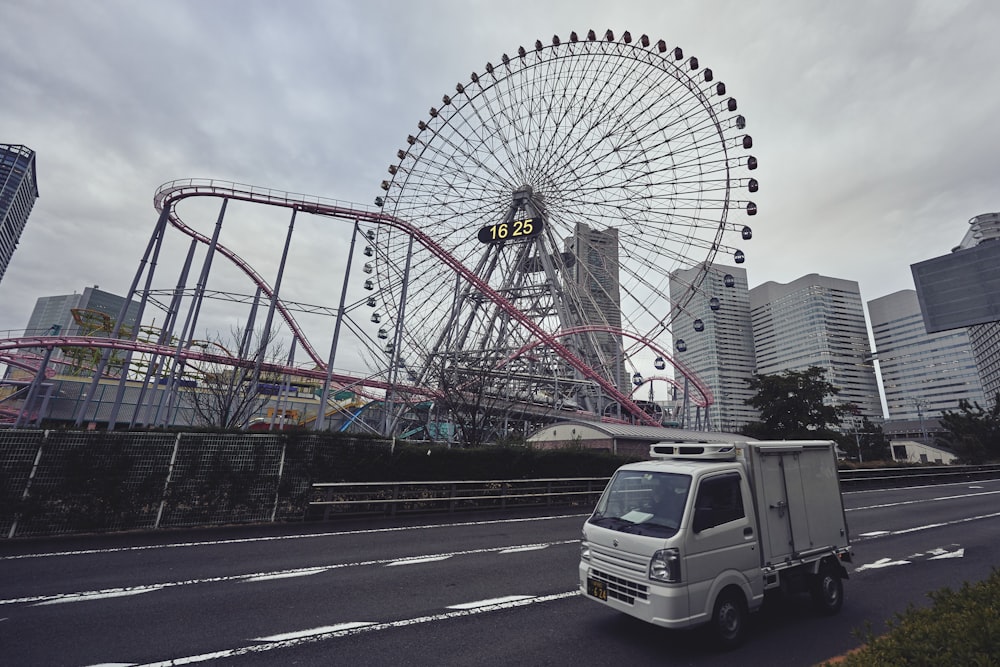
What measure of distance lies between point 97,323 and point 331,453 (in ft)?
223

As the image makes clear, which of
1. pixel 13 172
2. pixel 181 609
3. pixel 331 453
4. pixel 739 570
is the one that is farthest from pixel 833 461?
pixel 13 172

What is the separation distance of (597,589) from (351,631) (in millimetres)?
3011

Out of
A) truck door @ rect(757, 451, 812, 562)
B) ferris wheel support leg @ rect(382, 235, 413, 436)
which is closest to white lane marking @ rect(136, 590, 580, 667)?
truck door @ rect(757, 451, 812, 562)

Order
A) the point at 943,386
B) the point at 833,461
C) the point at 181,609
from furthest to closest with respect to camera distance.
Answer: the point at 943,386 < the point at 833,461 < the point at 181,609

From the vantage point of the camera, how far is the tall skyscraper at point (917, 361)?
425ft

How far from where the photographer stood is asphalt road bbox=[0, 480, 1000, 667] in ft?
16.0

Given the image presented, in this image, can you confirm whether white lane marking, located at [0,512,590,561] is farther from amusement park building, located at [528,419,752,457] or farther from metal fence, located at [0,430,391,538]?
amusement park building, located at [528,419,752,457]

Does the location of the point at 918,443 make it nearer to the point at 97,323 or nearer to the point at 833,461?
the point at 833,461

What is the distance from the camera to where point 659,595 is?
15.5 ft

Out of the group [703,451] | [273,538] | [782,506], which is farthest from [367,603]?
[782,506]

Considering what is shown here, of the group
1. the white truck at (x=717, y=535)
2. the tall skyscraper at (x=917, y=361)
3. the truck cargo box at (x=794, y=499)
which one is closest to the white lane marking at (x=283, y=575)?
the white truck at (x=717, y=535)

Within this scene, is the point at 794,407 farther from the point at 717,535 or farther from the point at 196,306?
the point at 196,306

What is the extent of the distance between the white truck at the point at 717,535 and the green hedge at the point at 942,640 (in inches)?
64.0

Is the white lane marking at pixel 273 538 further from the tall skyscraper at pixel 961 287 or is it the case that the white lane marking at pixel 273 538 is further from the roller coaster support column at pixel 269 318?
the tall skyscraper at pixel 961 287
